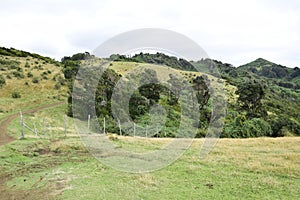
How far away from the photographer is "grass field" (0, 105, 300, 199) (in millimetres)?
8555

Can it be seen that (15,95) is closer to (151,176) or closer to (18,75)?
(18,75)

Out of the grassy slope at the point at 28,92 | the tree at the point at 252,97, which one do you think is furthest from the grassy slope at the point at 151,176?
the tree at the point at 252,97

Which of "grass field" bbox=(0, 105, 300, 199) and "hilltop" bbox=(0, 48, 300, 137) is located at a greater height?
"hilltop" bbox=(0, 48, 300, 137)

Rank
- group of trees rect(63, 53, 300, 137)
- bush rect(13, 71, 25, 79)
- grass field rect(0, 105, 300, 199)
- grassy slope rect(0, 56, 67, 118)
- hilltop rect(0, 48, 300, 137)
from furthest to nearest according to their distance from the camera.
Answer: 1. bush rect(13, 71, 25, 79)
2. grassy slope rect(0, 56, 67, 118)
3. hilltop rect(0, 48, 300, 137)
4. group of trees rect(63, 53, 300, 137)
5. grass field rect(0, 105, 300, 199)

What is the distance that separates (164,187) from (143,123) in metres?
15.1

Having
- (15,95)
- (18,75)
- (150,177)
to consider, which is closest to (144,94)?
(150,177)

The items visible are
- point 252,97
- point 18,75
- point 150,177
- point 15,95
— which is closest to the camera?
point 150,177

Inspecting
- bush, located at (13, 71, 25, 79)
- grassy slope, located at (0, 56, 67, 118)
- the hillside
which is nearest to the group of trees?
the hillside

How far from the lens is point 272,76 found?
18675cm

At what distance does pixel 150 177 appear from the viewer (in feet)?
33.1

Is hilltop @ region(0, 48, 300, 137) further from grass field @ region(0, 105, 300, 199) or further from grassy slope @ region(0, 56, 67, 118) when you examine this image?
grass field @ region(0, 105, 300, 199)

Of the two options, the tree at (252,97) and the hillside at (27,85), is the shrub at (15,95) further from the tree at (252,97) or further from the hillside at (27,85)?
the tree at (252,97)

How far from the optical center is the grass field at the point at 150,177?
8.55 metres

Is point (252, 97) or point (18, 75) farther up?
point (18, 75)
